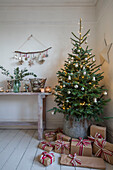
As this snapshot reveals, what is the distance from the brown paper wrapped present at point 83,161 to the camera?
4.09 ft

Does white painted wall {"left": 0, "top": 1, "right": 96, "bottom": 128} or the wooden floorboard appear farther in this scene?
white painted wall {"left": 0, "top": 1, "right": 96, "bottom": 128}

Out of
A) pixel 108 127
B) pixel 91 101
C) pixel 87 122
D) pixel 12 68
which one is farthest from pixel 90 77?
pixel 12 68

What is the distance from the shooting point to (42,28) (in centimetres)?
254

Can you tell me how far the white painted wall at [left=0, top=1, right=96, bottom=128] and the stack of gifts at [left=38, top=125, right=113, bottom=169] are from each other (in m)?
0.96

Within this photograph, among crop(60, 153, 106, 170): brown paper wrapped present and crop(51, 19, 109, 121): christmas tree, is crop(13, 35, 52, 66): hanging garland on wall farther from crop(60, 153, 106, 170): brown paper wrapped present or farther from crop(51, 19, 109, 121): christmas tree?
crop(60, 153, 106, 170): brown paper wrapped present

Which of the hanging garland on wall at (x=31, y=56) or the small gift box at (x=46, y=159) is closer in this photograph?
the small gift box at (x=46, y=159)

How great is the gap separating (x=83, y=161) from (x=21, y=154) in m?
0.83

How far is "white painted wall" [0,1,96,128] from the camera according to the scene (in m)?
2.49

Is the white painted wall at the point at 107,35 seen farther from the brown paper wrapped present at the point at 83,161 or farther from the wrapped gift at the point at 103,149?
the brown paper wrapped present at the point at 83,161

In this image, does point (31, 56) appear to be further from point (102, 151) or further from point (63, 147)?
point (102, 151)

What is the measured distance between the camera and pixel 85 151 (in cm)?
142

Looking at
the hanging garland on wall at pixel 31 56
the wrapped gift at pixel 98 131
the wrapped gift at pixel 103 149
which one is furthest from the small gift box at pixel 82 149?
the hanging garland on wall at pixel 31 56

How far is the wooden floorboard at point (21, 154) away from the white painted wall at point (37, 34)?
558 mm

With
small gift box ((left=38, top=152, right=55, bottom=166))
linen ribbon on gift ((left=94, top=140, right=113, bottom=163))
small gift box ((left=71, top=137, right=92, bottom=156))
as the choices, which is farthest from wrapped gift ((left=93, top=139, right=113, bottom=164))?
small gift box ((left=38, top=152, right=55, bottom=166))
